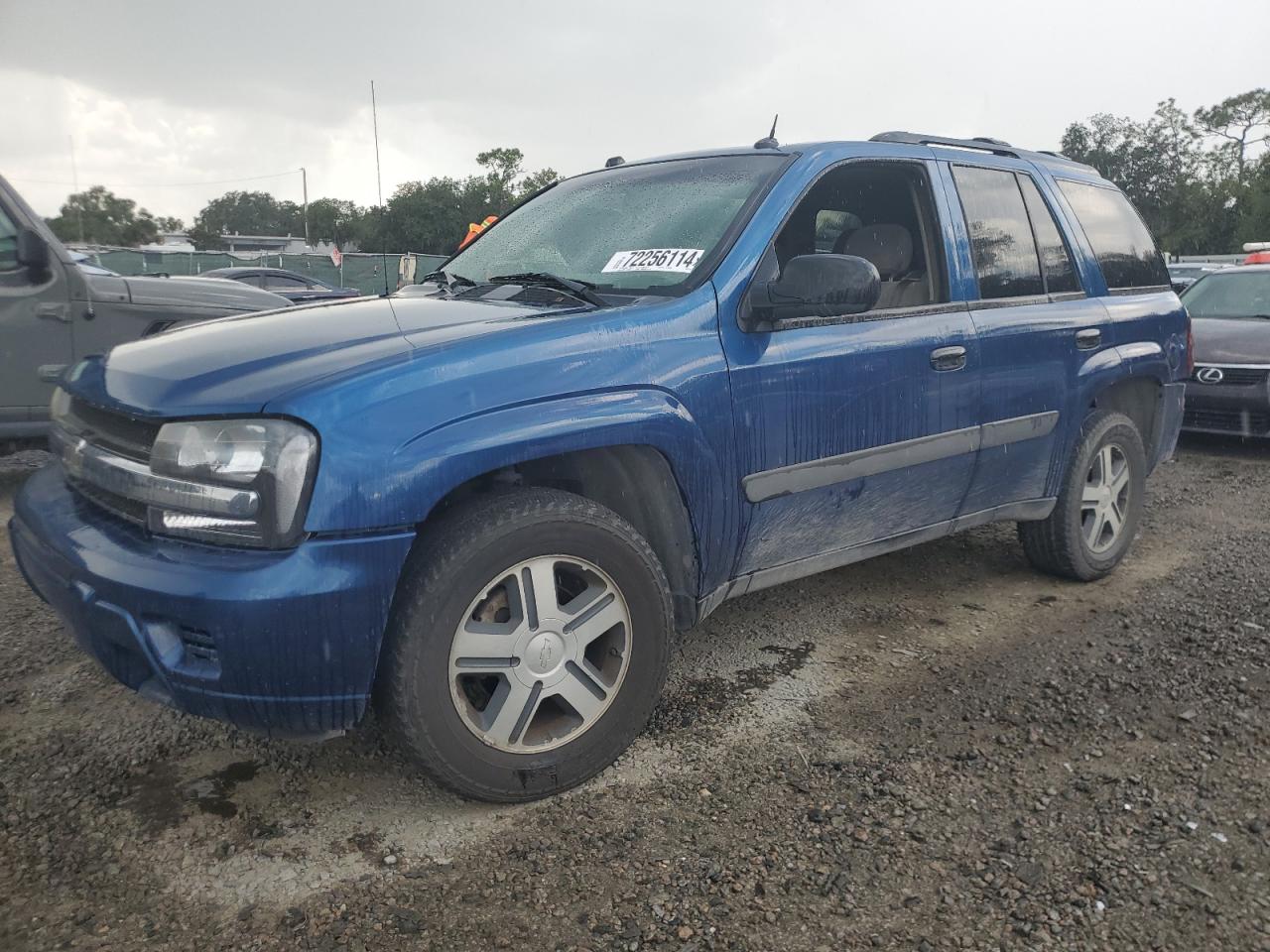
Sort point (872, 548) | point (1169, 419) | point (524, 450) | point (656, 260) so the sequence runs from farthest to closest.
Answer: point (1169, 419) < point (872, 548) < point (656, 260) < point (524, 450)

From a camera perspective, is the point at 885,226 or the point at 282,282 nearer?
the point at 885,226

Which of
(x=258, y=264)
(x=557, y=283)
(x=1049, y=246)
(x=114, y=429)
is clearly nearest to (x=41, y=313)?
(x=114, y=429)

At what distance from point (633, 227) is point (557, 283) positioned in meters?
0.37

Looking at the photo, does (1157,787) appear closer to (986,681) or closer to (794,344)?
(986,681)

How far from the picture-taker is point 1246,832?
235 cm

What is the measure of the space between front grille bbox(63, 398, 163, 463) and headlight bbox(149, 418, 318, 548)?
0.18 m

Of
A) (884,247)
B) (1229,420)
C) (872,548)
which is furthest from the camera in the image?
(1229,420)

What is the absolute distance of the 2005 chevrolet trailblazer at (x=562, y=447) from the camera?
6.99 feet

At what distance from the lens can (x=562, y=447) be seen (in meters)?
2.39

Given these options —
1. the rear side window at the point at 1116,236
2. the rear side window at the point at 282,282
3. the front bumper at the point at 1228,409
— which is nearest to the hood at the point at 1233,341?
the front bumper at the point at 1228,409

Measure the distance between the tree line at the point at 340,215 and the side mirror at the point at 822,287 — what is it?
22.9 metres

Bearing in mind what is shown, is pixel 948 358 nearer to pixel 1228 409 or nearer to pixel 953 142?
pixel 953 142

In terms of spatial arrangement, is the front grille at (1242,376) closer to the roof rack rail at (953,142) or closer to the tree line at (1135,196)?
the roof rack rail at (953,142)

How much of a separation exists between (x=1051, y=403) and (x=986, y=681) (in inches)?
45.7
